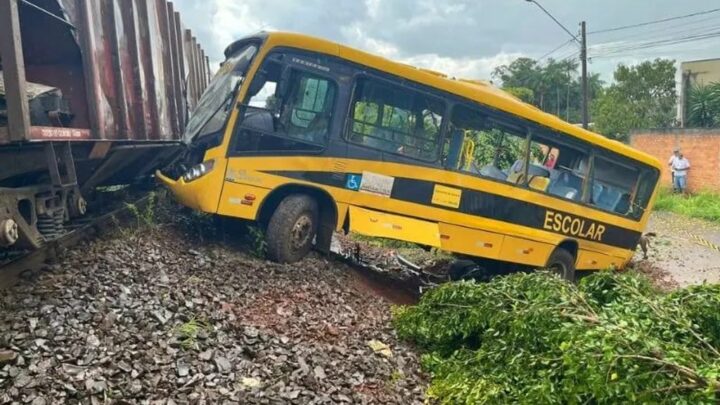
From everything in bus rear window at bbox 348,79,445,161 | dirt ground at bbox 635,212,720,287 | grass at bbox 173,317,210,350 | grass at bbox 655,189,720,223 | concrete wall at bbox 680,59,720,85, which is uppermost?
concrete wall at bbox 680,59,720,85

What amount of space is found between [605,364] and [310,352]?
2.09m

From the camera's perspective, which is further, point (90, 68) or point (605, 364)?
point (90, 68)

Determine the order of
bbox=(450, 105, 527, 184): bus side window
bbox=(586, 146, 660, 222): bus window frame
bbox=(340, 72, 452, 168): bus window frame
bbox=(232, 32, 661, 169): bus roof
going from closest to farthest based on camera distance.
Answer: bbox=(232, 32, 661, 169): bus roof
bbox=(340, 72, 452, 168): bus window frame
bbox=(450, 105, 527, 184): bus side window
bbox=(586, 146, 660, 222): bus window frame

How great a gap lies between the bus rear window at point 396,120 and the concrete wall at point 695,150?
17.4 meters

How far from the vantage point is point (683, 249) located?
14.1m

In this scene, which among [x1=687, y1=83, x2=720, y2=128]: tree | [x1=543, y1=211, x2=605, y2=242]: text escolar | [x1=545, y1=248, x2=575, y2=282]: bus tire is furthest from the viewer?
[x1=687, y1=83, x2=720, y2=128]: tree

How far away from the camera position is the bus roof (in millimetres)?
6902

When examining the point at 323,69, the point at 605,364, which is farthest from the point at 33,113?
the point at 605,364

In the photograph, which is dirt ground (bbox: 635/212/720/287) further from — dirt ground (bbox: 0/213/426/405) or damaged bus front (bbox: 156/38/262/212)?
damaged bus front (bbox: 156/38/262/212)

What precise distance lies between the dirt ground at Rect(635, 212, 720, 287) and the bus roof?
82.1 inches

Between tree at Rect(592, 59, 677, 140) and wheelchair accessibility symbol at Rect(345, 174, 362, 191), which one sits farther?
tree at Rect(592, 59, 677, 140)

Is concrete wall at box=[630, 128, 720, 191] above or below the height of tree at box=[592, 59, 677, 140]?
below

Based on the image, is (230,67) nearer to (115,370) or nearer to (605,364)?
(115,370)

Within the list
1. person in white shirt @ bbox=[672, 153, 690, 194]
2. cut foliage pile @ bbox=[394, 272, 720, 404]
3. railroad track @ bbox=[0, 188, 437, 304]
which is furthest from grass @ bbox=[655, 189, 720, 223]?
cut foliage pile @ bbox=[394, 272, 720, 404]
